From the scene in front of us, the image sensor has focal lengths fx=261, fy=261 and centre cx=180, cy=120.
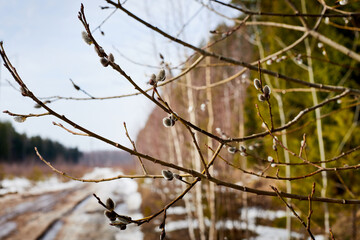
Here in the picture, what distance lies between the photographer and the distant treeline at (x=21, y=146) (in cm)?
2512

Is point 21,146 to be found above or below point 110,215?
above

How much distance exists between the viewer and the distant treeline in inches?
989

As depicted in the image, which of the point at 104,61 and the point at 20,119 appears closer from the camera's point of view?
the point at 104,61

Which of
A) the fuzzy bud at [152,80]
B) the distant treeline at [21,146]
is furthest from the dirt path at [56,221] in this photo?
the distant treeline at [21,146]

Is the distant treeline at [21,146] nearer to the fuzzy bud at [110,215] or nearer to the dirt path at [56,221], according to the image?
the dirt path at [56,221]

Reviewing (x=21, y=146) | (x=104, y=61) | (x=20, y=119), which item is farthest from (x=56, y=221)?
(x=21, y=146)

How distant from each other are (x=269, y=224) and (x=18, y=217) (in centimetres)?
835

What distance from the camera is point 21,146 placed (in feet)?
90.4

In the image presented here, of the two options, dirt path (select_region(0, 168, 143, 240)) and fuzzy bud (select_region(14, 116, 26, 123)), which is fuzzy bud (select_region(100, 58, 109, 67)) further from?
dirt path (select_region(0, 168, 143, 240))

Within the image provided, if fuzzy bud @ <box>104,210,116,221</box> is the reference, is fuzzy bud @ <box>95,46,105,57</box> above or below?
above

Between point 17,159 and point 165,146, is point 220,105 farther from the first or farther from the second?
point 17,159

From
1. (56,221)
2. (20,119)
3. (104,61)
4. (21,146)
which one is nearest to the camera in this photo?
(104,61)

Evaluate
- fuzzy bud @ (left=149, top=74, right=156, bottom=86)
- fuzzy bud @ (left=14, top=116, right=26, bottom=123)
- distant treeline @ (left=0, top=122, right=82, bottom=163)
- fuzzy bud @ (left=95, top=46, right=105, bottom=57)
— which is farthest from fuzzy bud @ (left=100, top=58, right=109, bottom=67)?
distant treeline @ (left=0, top=122, right=82, bottom=163)

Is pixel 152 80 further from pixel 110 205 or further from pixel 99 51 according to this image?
pixel 110 205
